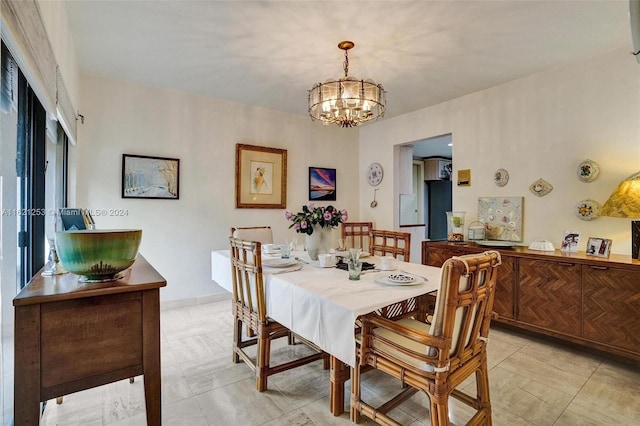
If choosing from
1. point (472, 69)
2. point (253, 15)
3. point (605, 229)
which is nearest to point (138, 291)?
point (253, 15)

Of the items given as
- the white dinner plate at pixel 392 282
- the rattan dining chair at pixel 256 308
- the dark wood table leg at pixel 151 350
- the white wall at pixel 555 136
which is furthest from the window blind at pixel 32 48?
the white wall at pixel 555 136

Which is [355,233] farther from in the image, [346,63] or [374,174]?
[346,63]

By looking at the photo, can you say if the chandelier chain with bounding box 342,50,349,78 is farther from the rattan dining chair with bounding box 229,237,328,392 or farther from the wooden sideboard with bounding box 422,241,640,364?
the wooden sideboard with bounding box 422,241,640,364

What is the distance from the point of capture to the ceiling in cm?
217

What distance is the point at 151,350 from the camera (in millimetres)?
1214

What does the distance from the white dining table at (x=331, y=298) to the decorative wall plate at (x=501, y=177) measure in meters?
1.88

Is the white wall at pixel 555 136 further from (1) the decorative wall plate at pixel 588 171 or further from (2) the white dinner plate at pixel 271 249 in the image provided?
(2) the white dinner plate at pixel 271 249

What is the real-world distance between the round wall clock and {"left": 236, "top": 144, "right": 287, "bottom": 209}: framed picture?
147 cm

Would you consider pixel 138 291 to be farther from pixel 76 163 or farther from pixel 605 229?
pixel 605 229

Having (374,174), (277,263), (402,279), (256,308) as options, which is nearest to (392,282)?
(402,279)

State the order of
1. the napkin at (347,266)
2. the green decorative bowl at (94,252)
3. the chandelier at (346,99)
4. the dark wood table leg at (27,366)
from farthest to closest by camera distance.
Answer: the chandelier at (346,99)
the napkin at (347,266)
the green decorative bowl at (94,252)
the dark wood table leg at (27,366)

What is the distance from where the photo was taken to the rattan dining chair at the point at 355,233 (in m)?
4.25

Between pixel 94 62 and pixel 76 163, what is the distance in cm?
100

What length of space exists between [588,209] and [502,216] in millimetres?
757
